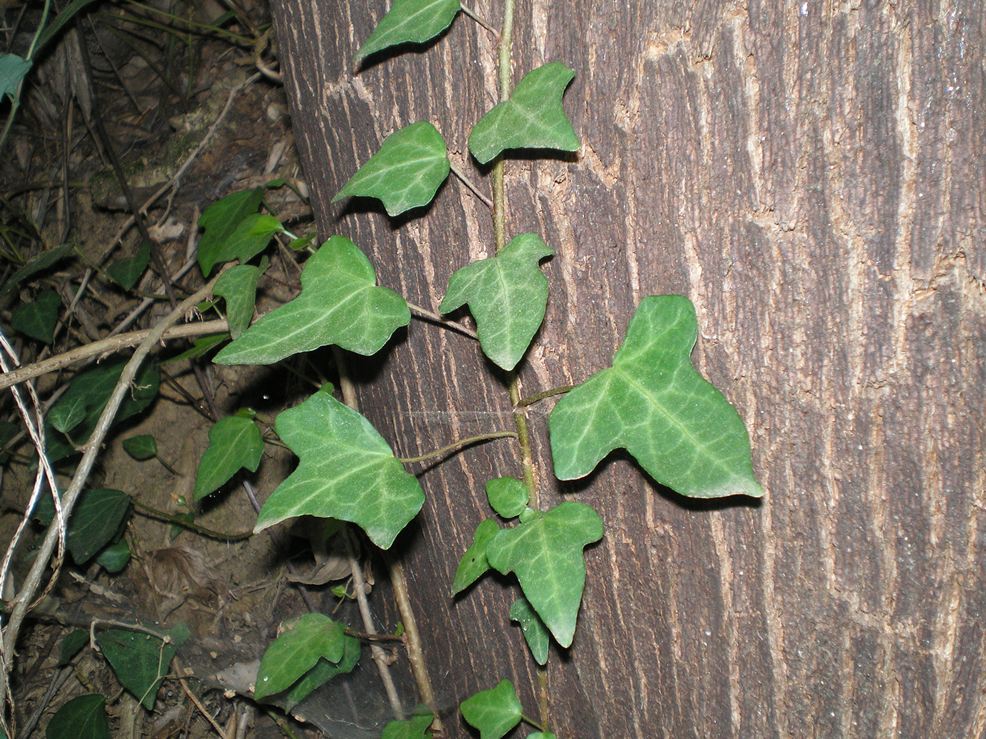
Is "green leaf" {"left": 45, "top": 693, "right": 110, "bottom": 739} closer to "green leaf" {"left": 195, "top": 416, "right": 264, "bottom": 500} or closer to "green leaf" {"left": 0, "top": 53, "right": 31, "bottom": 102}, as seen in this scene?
"green leaf" {"left": 195, "top": 416, "right": 264, "bottom": 500}

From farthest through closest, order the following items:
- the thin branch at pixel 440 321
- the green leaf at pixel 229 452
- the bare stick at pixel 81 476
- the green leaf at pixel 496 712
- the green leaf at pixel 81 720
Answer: the green leaf at pixel 81 720
the green leaf at pixel 229 452
the bare stick at pixel 81 476
the green leaf at pixel 496 712
the thin branch at pixel 440 321

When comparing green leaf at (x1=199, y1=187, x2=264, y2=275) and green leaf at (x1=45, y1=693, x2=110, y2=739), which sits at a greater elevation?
green leaf at (x1=199, y1=187, x2=264, y2=275)

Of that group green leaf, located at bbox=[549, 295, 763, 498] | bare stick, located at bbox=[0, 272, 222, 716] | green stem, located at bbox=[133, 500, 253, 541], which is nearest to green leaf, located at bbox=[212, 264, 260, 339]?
bare stick, located at bbox=[0, 272, 222, 716]

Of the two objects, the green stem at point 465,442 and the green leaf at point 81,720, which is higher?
the green stem at point 465,442

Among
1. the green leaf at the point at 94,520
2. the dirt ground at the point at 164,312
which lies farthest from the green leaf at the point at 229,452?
the green leaf at the point at 94,520

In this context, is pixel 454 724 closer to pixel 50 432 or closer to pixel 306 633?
pixel 306 633

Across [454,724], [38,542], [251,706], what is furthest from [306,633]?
[38,542]

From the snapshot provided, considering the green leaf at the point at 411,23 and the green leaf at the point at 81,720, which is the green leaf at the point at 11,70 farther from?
the green leaf at the point at 81,720

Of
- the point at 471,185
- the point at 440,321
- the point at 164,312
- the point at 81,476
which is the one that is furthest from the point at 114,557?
the point at 471,185
